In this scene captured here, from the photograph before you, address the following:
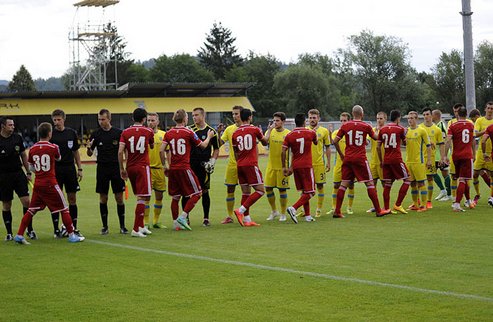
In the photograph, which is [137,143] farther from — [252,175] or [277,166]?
[277,166]

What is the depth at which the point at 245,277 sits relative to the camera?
33.5 feet

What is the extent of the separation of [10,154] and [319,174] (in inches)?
273

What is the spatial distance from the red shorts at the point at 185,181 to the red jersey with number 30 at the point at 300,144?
2091 millimetres

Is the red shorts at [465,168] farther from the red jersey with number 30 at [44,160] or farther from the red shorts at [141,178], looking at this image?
the red jersey with number 30 at [44,160]

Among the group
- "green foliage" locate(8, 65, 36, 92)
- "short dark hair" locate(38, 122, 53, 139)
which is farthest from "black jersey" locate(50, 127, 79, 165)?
"green foliage" locate(8, 65, 36, 92)

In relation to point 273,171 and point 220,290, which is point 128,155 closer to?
point 273,171

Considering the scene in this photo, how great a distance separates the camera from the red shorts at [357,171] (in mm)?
16938

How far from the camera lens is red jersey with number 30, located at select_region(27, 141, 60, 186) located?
1404cm

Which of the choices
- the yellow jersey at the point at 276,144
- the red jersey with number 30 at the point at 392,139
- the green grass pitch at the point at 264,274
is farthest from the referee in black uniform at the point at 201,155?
the red jersey with number 30 at the point at 392,139

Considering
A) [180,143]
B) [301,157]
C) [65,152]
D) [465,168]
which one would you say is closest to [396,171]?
[465,168]

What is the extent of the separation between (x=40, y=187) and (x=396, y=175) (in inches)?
312

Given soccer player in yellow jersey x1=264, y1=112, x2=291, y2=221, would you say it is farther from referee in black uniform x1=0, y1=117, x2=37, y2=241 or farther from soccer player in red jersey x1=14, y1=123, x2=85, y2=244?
referee in black uniform x1=0, y1=117, x2=37, y2=241

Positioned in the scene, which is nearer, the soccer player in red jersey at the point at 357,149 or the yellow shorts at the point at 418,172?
the soccer player in red jersey at the point at 357,149

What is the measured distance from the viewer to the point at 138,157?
578 inches
